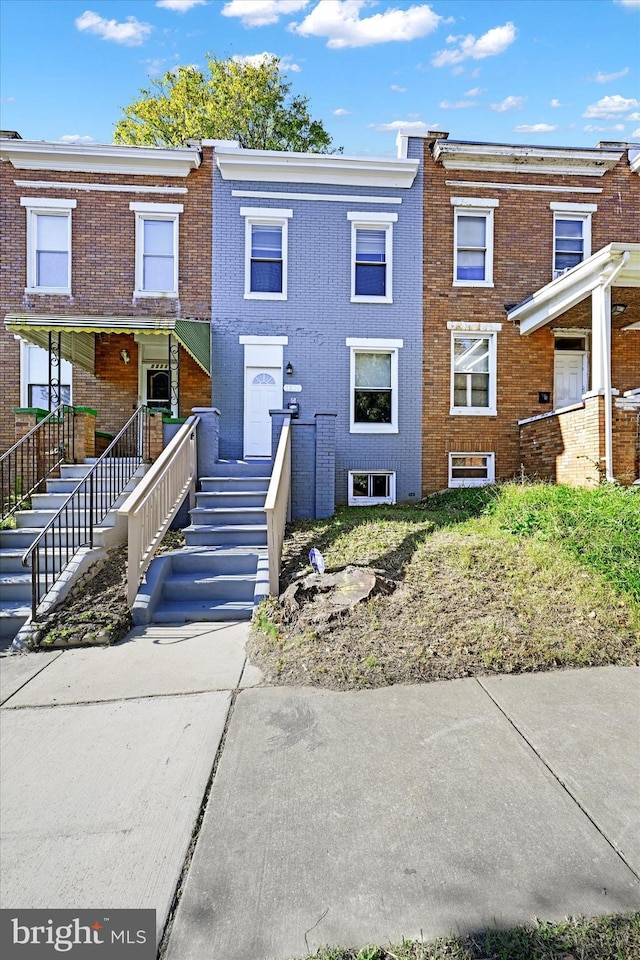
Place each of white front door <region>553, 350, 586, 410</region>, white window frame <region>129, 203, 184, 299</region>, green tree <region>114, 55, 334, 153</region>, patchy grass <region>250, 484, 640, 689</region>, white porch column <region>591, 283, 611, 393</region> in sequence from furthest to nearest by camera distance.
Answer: green tree <region>114, 55, 334, 153</region>, white front door <region>553, 350, 586, 410</region>, white window frame <region>129, 203, 184, 299</region>, white porch column <region>591, 283, 611, 393</region>, patchy grass <region>250, 484, 640, 689</region>

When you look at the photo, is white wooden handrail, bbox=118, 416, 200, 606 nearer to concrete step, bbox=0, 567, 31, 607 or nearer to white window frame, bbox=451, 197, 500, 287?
concrete step, bbox=0, 567, 31, 607

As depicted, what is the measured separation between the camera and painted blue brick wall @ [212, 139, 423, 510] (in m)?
11.2

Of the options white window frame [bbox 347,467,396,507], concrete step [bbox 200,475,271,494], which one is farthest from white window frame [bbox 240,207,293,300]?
concrete step [bbox 200,475,271,494]

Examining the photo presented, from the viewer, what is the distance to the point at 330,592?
5.07 metres

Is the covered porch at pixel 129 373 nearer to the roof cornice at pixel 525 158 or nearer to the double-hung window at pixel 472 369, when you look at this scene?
the double-hung window at pixel 472 369

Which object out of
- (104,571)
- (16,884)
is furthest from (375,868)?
(104,571)

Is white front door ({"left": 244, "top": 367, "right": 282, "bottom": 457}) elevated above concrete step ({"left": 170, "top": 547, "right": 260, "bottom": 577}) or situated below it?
above

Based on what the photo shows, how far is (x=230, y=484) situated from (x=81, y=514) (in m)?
2.25

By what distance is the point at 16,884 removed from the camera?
6.98 ft

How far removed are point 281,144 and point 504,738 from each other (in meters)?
21.0

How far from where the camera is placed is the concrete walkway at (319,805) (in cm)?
196

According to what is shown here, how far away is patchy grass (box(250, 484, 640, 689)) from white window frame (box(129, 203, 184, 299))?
7426 millimetres

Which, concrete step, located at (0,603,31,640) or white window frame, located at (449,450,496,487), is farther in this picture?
white window frame, located at (449,450,496,487)

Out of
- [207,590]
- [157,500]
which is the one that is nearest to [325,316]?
[157,500]
